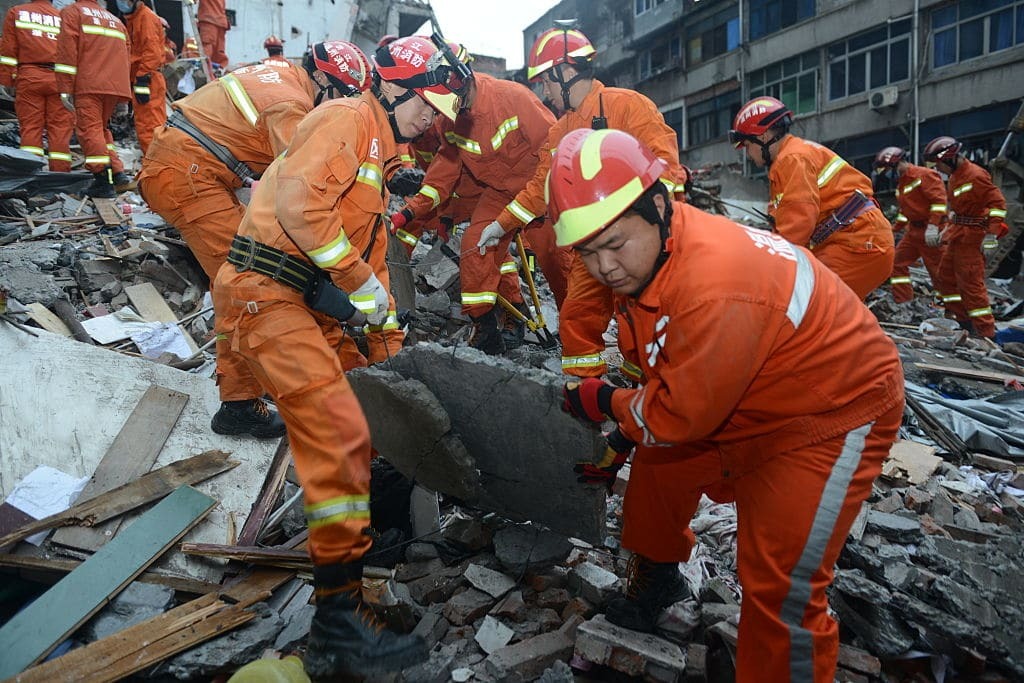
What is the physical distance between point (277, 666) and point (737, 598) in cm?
189

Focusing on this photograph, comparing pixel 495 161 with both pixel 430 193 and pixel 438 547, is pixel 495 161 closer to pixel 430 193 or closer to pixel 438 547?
pixel 430 193

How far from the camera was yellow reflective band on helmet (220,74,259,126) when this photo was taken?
12.3 feet

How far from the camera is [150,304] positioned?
507 cm

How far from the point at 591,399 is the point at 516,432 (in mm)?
636

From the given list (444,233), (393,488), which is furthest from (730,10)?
(393,488)

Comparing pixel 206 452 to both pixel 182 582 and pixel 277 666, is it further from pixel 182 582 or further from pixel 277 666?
pixel 277 666

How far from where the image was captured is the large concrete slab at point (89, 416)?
3219 millimetres

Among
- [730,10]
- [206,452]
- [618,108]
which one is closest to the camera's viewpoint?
[206,452]

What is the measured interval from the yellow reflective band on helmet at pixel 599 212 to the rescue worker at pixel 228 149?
2.40m

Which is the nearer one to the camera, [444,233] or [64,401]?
[64,401]

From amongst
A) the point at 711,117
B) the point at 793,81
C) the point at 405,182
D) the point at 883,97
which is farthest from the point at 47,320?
the point at 711,117

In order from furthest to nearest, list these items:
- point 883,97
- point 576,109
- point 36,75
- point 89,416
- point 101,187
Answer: point 883,97
point 101,187
point 36,75
point 576,109
point 89,416

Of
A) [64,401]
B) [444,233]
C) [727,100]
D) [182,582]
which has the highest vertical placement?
[727,100]

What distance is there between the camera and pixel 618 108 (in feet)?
14.1
